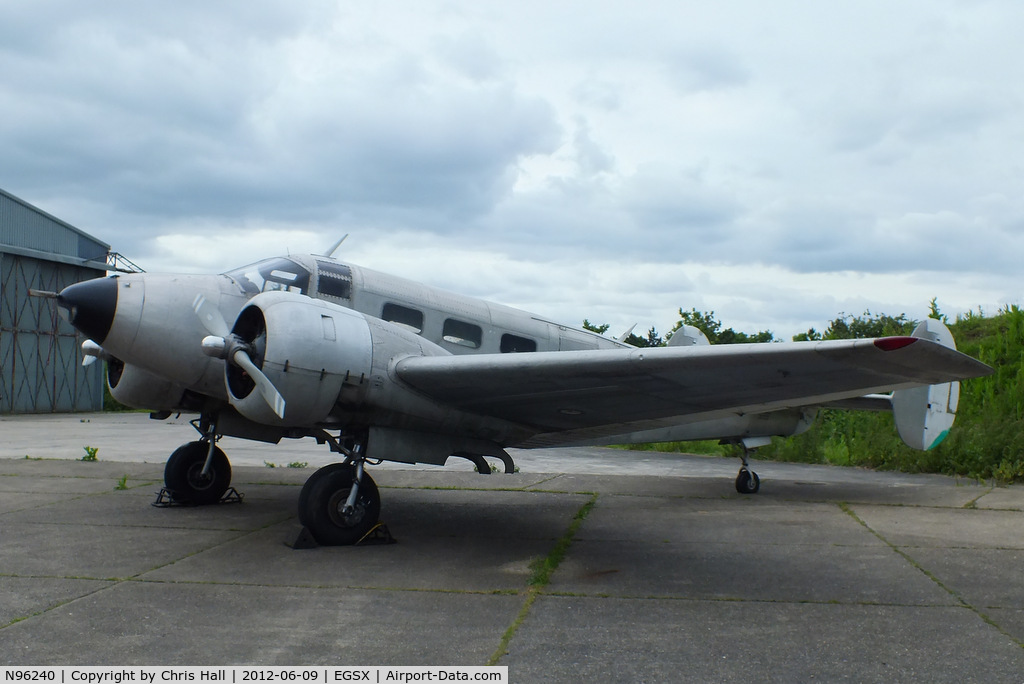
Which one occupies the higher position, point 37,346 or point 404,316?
point 404,316

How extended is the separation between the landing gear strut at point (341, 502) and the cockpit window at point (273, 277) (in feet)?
5.84

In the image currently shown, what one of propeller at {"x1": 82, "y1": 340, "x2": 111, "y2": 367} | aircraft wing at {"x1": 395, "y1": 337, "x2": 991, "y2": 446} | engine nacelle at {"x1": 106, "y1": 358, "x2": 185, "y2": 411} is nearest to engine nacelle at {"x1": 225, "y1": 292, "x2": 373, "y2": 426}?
aircraft wing at {"x1": 395, "y1": 337, "x2": 991, "y2": 446}

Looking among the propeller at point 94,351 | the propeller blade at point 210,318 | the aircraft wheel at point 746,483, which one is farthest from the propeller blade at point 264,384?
the aircraft wheel at point 746,483

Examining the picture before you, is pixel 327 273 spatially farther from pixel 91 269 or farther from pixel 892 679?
pixel 91 269

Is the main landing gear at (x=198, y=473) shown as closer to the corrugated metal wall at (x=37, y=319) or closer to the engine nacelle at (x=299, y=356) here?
the engine nacelle at (x=299, y=356)

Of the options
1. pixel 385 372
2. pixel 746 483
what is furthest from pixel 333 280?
pixel 746 483

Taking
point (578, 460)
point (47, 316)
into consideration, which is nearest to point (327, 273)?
point (578, 460)

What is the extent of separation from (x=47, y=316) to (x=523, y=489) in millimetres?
26187

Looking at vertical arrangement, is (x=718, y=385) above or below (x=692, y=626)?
above

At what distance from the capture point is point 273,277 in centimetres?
Answer: 769

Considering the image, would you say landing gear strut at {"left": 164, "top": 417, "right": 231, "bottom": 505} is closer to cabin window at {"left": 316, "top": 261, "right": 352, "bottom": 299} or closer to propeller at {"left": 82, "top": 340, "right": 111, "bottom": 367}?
propeller at {"left": 82, "top": 340, "right": 111, "bottom": 367}

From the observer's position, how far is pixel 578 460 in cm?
1656

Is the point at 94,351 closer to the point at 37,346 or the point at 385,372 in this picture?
the point at 385,372
